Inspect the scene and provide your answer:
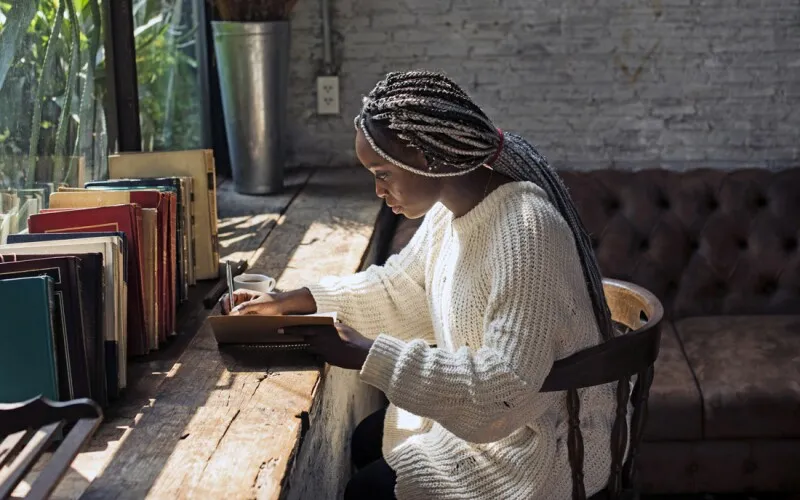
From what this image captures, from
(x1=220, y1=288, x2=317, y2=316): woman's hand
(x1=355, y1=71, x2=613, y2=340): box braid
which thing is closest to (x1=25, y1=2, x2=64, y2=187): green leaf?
(x1=220, y1=288, x2=317, y2=316): woman's hand

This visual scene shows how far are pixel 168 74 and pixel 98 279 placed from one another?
6.09 ft

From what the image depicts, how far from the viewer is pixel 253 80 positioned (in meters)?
3.39

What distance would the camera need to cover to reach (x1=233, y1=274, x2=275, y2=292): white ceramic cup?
2.13 m

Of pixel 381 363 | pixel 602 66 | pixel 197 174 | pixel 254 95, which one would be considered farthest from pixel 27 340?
pixel 602 66

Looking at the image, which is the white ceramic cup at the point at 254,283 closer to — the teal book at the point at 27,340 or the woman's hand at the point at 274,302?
the woman's hand at the point at 274,302

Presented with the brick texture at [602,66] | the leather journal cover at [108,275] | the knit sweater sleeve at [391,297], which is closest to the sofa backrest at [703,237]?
the brick texture at [602,66]

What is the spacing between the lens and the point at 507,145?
1848 millimetres

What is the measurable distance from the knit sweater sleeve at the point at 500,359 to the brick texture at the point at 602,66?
2340mm

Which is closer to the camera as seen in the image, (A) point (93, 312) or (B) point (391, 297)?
(A) point (93, 312)

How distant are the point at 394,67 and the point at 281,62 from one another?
0.64 meters

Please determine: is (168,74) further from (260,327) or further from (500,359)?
(500,359)

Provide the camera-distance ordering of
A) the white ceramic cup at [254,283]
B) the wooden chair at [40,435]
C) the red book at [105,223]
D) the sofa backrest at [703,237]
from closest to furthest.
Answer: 1. the wooden chair at [40,435]
2. the red book at [105,223]
3. the white ceramic cup at [254,283]
4. the sofa backrest at [703,237]

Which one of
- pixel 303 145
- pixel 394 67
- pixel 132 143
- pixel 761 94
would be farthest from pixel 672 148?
pixel 132 143

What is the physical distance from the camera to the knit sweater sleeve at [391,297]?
212 cm
